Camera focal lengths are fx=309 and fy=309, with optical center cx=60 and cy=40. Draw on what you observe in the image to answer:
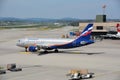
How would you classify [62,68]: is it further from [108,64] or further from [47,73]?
Result: [108,64]

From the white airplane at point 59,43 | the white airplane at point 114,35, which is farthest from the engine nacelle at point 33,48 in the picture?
the white airplane at point 114,35

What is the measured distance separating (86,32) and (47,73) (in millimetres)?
24992

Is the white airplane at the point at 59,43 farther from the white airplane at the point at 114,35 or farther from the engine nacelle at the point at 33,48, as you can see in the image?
the white airplane at the point at 114,35

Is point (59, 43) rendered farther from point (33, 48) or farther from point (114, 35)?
point (114, 35)

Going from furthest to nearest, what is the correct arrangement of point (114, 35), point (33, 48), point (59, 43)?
point (114, 35), point (59, 43), point (33, 48)

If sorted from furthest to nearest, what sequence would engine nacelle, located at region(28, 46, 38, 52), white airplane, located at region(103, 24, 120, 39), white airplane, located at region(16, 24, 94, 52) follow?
1. white airplane, located at region(103, 24, 120, 39)
2. engine nacelle, located at region(28, 46, 38, 52)
3. white airplane, located at region(16, 24, 94, 52)

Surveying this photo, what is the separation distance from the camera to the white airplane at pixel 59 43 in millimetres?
60969

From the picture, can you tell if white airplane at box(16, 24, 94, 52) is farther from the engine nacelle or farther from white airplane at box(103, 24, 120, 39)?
white airplane at box(103, 24, 120, 39)

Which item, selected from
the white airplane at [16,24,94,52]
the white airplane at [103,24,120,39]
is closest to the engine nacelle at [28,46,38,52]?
the white airplane at [16,24,94,52]

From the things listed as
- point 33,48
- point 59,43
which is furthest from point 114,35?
point 33,48

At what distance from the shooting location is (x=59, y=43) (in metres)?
62.3

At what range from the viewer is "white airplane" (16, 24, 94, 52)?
6097cm

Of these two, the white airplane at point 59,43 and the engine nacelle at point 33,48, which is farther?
the engine nacelle at point 33,48

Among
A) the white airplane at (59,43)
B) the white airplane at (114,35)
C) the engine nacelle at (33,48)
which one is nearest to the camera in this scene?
the white airplane at (59,43)
